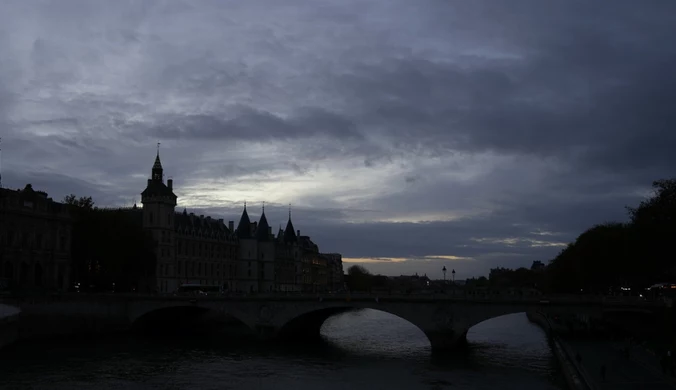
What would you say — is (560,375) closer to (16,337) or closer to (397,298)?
(397,298)

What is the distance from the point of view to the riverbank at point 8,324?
210 ft

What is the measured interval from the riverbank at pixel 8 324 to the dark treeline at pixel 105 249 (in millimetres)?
28139

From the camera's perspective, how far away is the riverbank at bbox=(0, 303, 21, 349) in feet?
210

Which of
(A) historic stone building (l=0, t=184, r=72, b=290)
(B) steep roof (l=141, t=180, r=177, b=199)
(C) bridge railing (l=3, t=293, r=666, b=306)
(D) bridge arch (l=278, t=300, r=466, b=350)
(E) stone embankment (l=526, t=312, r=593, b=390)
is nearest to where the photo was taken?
(E) stone embankment (l=526, t=312, r=593, b=390)

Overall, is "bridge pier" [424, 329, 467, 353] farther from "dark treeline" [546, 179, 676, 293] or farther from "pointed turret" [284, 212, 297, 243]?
"pointed turret" [284, 212, 297, 243]

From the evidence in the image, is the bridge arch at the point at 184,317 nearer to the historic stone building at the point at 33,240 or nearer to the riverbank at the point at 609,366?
the historic stone building at the point at 33,240

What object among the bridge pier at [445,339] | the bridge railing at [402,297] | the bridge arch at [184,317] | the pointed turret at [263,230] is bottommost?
the bridge pier at [445,339]

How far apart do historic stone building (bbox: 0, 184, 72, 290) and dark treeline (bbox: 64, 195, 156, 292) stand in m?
5.04

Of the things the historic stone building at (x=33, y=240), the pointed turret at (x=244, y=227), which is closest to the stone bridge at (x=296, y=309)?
the historic stone building at (x=33, y=240)

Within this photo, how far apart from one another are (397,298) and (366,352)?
6.02 meters

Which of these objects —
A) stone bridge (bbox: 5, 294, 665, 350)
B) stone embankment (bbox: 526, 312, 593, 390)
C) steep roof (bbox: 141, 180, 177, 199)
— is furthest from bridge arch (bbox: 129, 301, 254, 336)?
stone embankment (bbox: 526, 312, 593, 390)

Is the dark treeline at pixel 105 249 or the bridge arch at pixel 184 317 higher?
the dark treeline at pixel 105 249

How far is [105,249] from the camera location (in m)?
97.6

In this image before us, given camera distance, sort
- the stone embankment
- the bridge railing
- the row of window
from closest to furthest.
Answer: the stone embankment, the bridge railing, the row of window
